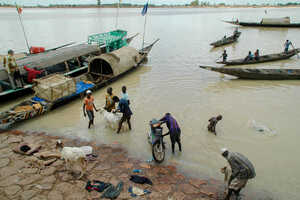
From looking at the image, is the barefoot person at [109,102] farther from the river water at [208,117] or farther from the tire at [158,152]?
the tire at [158,152]

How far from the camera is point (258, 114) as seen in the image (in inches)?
321

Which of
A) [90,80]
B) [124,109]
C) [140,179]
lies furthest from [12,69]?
[140,179]

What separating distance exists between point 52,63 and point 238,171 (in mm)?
10696

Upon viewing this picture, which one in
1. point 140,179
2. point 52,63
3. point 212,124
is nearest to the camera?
point 140,179

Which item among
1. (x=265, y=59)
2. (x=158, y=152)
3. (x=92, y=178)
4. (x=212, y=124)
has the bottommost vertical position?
(x=92, y=178)

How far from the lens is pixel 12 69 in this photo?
28.6 ft

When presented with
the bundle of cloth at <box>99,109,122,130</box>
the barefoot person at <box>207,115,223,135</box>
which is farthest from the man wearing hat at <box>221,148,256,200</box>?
the bundle of cloth at <box>99,109,122,130</box>

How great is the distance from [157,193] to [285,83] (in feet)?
36.9

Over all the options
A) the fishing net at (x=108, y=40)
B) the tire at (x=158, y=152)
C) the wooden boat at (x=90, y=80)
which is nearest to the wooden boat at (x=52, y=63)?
the wooden boat at (x=90, y=80)

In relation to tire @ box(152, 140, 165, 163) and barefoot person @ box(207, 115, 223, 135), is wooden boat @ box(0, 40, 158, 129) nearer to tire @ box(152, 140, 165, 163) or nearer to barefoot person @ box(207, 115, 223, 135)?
tire @ box(152, 140, 165, 163)

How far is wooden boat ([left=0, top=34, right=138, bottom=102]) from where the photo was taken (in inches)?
358

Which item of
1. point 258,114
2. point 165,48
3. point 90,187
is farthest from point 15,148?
point 165,48

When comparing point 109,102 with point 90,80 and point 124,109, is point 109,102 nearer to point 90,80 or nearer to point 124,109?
point 124,109

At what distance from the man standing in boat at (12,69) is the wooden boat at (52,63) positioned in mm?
298
